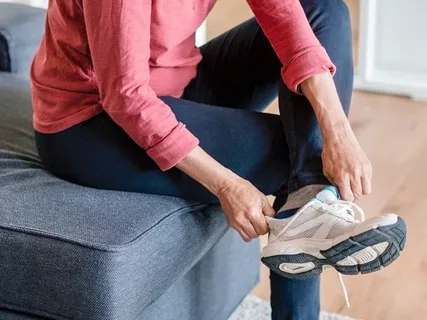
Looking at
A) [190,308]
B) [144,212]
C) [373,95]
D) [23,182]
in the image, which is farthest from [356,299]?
[373,95]

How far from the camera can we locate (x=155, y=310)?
3.97 ft

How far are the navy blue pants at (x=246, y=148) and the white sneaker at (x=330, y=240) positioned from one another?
73mm

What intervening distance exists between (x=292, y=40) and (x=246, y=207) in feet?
0.94

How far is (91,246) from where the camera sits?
39.9 inches

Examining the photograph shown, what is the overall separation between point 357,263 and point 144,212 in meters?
0.33

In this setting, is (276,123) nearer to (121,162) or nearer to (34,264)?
(121,162)

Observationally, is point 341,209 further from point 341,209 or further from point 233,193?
point 233,193

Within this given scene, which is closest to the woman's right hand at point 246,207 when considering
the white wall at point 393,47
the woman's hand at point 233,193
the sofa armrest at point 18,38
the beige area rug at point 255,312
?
the woman's hand at point 233,193

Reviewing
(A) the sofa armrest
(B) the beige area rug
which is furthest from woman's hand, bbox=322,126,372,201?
(A) the sofa armrest

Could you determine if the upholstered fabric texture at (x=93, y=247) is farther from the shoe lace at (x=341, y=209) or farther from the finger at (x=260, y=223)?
the shoe lace at (x=341, y=209)

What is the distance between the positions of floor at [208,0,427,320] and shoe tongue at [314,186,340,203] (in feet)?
1.78

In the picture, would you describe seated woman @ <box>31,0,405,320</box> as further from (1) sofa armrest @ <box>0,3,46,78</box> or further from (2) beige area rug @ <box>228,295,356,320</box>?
(1) sofa armrest @ <box>0,3,46,78</box>

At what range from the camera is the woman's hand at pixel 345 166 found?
108 cm

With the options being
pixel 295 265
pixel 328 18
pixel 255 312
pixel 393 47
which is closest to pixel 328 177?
pixel 295 265
